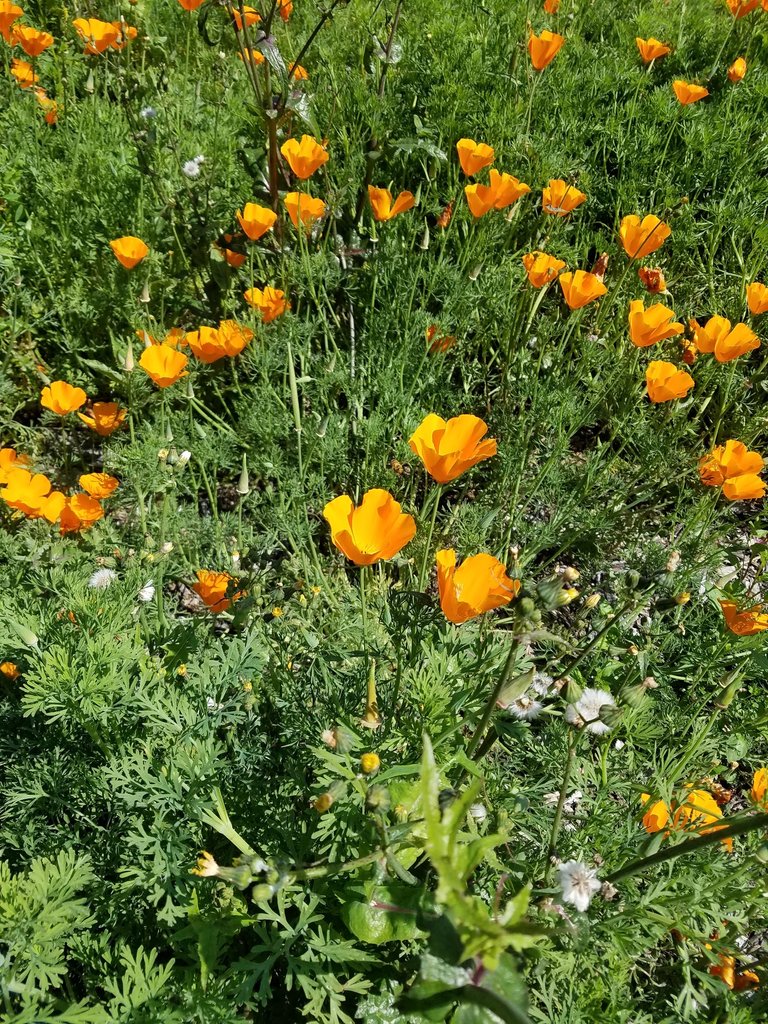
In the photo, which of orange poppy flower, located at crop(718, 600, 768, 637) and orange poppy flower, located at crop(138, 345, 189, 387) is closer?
orange poppy flower, located at crop(718, 600, 768, 637)

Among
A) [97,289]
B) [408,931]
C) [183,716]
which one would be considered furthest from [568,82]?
[408,931]

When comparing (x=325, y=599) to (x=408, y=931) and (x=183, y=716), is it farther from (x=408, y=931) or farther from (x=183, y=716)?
(x=408, y=931)

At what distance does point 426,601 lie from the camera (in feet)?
4.65

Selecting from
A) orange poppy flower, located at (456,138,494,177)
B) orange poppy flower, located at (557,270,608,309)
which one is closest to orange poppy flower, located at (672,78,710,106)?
orange poppy flower, located at (456,138,494,177)

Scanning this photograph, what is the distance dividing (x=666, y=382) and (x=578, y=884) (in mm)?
1487

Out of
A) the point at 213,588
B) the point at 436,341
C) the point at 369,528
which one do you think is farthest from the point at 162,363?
the point at 369,528

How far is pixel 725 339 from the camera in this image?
2273 mm

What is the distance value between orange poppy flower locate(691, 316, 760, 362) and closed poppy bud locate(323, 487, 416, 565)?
4.71 feet

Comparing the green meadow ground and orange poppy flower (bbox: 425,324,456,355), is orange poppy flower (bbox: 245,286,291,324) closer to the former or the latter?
the green meadow ground

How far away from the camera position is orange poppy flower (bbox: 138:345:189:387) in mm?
2045

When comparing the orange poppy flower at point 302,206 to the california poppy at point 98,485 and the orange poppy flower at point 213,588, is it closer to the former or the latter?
the california poppy at point 98,485

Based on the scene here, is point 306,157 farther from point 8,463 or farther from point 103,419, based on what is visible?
point 8,463

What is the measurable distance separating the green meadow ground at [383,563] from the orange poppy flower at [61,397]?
19cm

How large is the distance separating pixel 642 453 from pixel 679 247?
112 centimetres
